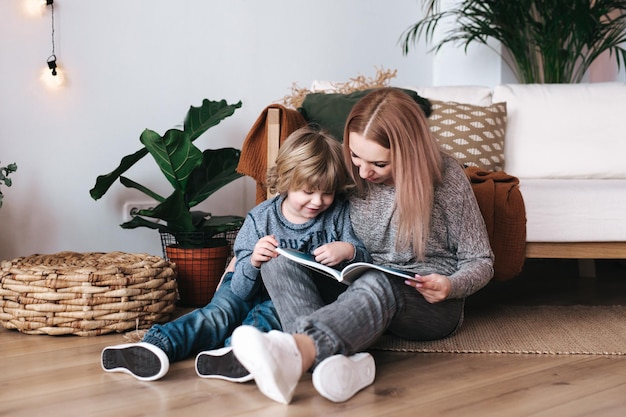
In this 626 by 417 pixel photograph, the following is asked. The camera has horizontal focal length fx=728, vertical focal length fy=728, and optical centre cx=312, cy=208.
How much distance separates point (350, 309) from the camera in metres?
1.51

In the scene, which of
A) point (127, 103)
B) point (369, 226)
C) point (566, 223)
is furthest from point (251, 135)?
point (566, 223)

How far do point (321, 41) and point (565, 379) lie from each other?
7.00 feet

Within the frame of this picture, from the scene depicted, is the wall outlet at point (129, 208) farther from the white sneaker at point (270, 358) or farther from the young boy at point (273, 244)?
the white sneaker at point (270, 358)

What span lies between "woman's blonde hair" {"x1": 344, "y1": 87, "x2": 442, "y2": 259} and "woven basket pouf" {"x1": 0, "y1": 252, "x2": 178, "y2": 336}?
78 centimetres

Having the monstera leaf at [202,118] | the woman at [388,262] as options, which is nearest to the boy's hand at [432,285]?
the woman at [388,262]

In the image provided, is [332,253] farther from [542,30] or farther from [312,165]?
[542,30]

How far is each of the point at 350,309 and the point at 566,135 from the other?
165 cm

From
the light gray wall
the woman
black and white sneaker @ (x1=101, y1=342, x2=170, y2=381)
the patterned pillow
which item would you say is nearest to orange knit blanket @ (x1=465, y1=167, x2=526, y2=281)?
the woman

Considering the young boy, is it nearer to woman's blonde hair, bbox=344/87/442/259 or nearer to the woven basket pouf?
woman's blonde hair, bbox=344/87/442/259

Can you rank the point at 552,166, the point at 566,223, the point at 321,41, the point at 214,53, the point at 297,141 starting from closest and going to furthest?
the point at 297,141, the point at 566,223, the point at 552,166, the point at 214,53, the point at 321,41

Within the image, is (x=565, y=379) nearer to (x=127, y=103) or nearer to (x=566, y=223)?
(x=566, y=223)

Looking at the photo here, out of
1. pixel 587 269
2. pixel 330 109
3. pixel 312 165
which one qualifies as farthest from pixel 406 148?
pixel 587 269

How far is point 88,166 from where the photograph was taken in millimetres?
2824

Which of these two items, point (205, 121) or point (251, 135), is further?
point (205, 121)
